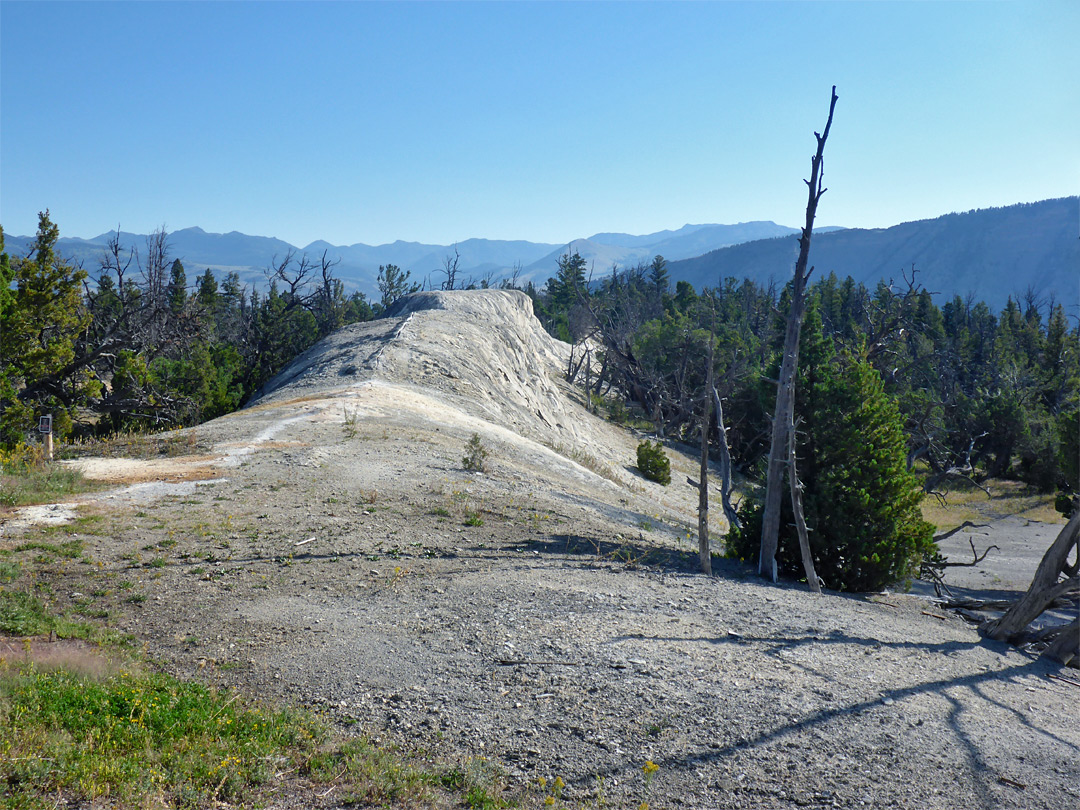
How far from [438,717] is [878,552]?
8697 mm

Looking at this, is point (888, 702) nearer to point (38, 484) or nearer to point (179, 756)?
point (179, 756)

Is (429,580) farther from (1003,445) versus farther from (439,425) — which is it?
(1003,445)

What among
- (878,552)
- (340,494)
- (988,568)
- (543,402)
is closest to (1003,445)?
(988,568)

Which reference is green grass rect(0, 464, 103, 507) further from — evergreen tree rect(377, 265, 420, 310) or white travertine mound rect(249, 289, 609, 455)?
evergreen tree rect(377, 265, 420, 310)

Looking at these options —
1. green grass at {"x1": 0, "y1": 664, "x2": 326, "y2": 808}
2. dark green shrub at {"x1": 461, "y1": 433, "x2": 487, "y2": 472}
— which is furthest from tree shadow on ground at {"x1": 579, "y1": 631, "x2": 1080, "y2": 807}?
dark green shrub at {"x1": 461, "y1": 433, "x2": 487, "y2": 472}

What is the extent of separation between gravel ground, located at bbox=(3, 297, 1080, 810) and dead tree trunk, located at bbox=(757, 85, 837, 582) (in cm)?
69

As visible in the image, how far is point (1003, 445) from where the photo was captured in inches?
1570

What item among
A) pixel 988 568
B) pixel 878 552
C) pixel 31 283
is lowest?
pixel 988 568

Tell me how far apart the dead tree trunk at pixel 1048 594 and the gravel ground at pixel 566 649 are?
47cm

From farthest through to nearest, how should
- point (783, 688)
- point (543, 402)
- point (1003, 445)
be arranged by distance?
point (1003, 445), point (543, 402), point (783, 688)

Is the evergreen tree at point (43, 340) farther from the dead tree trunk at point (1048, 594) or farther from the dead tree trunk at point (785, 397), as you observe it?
the dead tree trunk at point (1048, 594)

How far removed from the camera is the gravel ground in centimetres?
536

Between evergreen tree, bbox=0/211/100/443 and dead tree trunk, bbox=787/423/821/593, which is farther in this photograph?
evergreen tree, bbox=0/211/100/443

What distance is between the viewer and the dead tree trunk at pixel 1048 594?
370 inches
